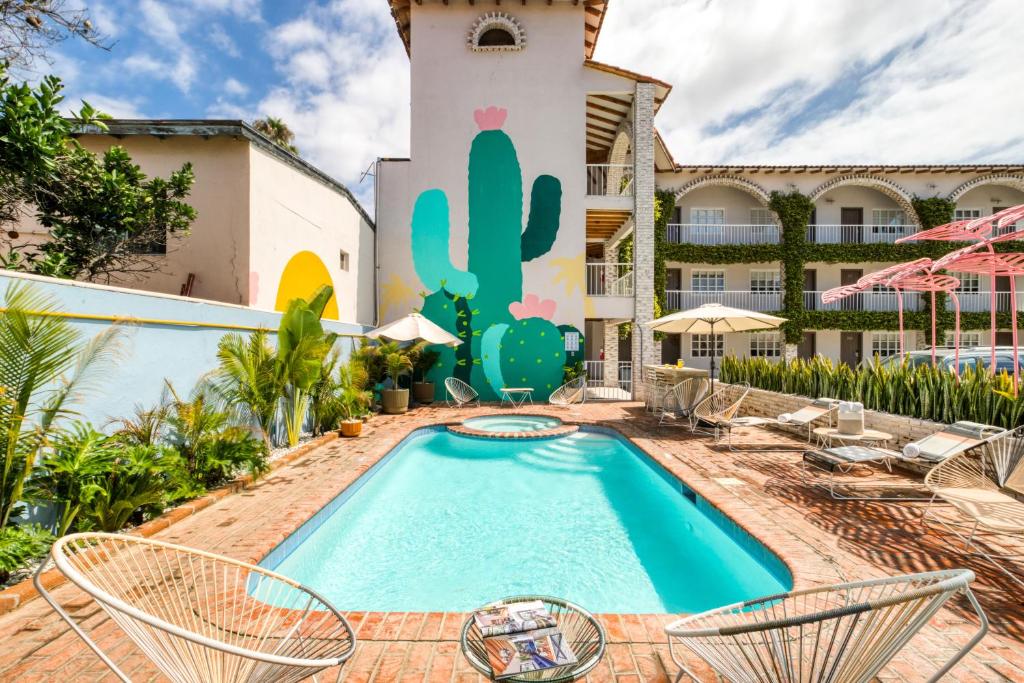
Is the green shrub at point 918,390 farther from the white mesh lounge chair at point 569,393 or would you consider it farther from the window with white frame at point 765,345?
the window with white frame at point 765,345

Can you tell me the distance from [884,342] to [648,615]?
83.7 feet

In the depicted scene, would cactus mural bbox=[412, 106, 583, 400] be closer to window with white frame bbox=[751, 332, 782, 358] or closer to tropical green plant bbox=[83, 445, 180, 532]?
tropical green plant bbox=[83, 445, 180, 532]

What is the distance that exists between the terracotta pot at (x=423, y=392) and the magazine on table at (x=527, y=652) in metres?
11.6

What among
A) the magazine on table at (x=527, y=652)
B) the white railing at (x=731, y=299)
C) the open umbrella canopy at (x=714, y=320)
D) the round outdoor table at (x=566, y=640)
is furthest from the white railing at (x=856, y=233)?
the magazine on table at (x=527, y=652)

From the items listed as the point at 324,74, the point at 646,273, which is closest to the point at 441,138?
the point at 324,74

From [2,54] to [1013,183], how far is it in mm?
33223

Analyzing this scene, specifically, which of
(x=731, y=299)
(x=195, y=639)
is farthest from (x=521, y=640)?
(x=731, y=299)

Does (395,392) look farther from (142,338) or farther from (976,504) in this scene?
(976,504)

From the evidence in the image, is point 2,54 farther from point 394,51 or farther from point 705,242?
point 705,242

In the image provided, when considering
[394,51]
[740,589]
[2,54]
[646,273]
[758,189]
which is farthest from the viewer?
[758,189]

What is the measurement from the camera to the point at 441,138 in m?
14.3

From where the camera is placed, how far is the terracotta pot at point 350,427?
8.91m

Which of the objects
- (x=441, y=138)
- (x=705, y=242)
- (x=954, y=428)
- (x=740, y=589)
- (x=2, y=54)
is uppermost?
(x=441, y=138)

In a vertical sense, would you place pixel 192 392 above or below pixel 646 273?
below
